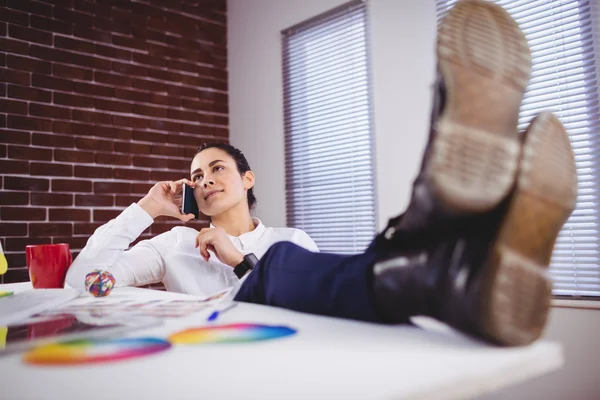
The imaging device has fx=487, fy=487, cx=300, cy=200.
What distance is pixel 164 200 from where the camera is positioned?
182 centimetres

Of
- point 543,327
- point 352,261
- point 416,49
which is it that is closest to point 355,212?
point 416,49

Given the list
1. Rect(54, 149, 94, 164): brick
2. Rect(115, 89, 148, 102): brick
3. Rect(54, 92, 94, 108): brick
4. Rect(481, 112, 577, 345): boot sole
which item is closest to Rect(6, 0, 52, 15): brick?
Rect(54, 92, 94, 108): brick

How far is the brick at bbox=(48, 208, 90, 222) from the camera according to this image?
9.27ft

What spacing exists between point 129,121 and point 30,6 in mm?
833

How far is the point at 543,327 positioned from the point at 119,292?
3.34ft

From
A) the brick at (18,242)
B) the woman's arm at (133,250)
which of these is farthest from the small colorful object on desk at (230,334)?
the brick at (18,242)

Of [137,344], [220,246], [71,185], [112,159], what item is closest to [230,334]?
[137,344]

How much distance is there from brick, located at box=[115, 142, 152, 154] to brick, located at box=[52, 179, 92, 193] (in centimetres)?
29

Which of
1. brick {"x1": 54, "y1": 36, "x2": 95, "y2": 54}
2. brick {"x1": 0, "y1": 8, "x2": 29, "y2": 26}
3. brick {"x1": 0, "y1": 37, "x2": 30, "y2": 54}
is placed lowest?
brick {"x1": 0, "y1": 37, "x2": 30, "y2": 54}

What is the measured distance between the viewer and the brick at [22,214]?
2676 millimetres

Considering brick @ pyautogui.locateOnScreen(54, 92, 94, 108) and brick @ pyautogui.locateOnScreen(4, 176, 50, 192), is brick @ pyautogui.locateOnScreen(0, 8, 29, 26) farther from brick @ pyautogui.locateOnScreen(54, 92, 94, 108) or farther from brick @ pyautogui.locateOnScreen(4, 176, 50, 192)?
brick @ pyautogui.locateOnScreen(4, 176, 50, 192)

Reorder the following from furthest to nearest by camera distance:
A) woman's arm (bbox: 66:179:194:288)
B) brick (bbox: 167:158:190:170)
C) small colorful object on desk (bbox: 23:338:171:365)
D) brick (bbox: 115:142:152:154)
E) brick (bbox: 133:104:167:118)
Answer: brick (bbox: 167:158:190:170), brick (bbox: 133:104:167:118), brick (bbox: 115:142:152:154), woman's arm (bbox: 66:179:194:288), small colorful object on desk (bbox: 23:338:171:365)

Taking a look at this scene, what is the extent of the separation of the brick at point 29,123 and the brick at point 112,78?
1.39 ft

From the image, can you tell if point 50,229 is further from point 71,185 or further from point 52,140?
point 52,140
